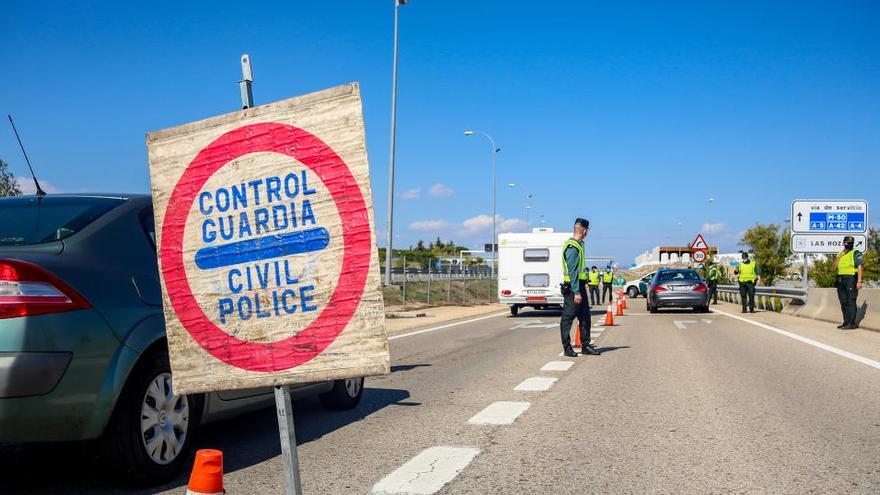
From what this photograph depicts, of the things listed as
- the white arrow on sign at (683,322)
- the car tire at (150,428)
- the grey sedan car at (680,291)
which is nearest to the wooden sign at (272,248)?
the car tire at (150,428)

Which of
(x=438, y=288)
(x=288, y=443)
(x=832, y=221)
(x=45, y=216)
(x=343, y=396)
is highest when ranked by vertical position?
(x=832, y=221)

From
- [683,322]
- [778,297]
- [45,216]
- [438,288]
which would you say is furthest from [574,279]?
[438,288]

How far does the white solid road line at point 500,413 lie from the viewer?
664cm

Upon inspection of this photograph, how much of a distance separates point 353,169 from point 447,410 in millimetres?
4516

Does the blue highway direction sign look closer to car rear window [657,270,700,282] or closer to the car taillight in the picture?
car rear window [657,270,700,282]

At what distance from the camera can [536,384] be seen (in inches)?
352

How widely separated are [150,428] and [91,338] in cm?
67

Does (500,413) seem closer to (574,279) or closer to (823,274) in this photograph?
(574,279)

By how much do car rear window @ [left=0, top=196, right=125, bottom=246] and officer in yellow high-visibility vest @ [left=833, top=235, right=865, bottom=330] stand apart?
15525mm

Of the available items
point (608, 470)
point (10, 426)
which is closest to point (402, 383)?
point (608, 470)

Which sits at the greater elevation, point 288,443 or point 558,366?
point 288,443

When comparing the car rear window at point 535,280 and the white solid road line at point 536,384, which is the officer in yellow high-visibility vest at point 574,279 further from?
the car rear window at point 535,280

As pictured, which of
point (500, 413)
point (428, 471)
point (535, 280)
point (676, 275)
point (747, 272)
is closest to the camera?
point (428, 471)

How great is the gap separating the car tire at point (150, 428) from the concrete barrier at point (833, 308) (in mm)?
16168
